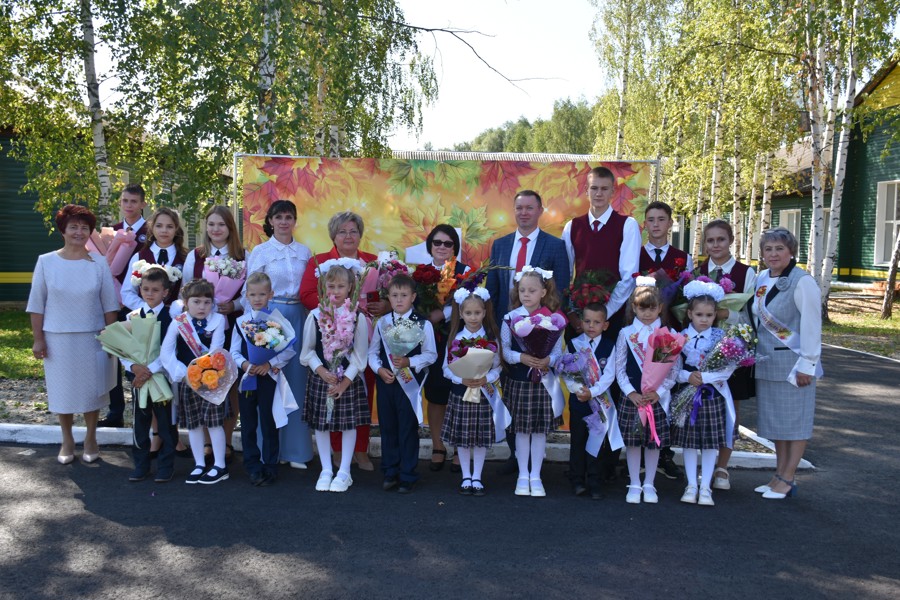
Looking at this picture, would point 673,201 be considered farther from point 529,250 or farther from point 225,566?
point 225,566

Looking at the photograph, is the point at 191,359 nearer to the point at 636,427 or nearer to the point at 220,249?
the point at 220,249

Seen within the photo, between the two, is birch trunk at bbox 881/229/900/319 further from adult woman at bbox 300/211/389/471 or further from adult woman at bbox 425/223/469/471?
adult woman at bbox 300/211/389/471

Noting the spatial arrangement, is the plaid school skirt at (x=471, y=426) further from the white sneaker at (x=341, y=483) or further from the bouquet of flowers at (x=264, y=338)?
the bouquet of flowers at (x=264, y=338)

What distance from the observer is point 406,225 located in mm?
6543

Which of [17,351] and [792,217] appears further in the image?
[792,217]

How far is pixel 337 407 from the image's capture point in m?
5.04

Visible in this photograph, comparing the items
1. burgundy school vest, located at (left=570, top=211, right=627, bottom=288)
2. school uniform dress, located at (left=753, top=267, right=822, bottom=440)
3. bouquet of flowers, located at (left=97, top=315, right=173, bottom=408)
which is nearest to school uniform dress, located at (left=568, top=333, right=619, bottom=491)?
burgundy school vest, located at (left=570, top=211, right=627, bottom=288)

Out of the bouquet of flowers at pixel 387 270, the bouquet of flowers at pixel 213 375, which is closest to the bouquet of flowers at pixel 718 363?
the bouquet of flowers at pixel 387 270

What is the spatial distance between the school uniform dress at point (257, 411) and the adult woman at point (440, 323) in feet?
3.47

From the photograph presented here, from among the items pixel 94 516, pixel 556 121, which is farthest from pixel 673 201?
pixel 556 121

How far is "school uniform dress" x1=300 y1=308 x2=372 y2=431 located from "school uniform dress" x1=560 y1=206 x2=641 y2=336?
5.71ft

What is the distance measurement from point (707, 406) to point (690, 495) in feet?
2.00

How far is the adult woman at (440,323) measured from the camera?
17.4ft

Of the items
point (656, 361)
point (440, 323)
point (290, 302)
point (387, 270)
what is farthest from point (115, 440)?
point (656, 361)
